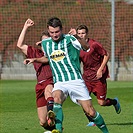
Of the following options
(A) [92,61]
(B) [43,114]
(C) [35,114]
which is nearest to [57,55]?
(B) [43,114]

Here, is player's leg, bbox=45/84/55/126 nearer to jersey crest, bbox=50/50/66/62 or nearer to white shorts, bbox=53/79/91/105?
white shorts, bbox=53/79/91/105

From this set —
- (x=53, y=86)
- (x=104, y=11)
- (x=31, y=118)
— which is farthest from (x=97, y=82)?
(x=104, y=11)

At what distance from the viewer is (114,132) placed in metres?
10.2

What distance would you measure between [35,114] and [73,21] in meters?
11.2

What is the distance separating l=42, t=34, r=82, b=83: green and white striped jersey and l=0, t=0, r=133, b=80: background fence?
14.5 meters

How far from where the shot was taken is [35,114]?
12945 mm

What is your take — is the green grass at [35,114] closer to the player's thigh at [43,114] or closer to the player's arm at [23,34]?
the player's thigh at [43,114]

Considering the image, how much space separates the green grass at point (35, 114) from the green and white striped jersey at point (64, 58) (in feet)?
5.20

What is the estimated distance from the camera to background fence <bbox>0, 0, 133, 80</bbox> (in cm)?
2367

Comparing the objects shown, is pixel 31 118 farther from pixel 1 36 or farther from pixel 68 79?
pixel 1 36

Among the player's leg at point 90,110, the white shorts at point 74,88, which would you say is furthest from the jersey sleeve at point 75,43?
the player's leg at point 90,110

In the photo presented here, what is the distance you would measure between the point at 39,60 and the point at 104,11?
14576mm

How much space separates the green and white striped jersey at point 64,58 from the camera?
9039mm

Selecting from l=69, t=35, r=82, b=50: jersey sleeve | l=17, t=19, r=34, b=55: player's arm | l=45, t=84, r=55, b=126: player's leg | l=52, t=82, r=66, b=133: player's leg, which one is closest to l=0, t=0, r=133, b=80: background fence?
l=17, t=19, r=34, b=55: player's arm
